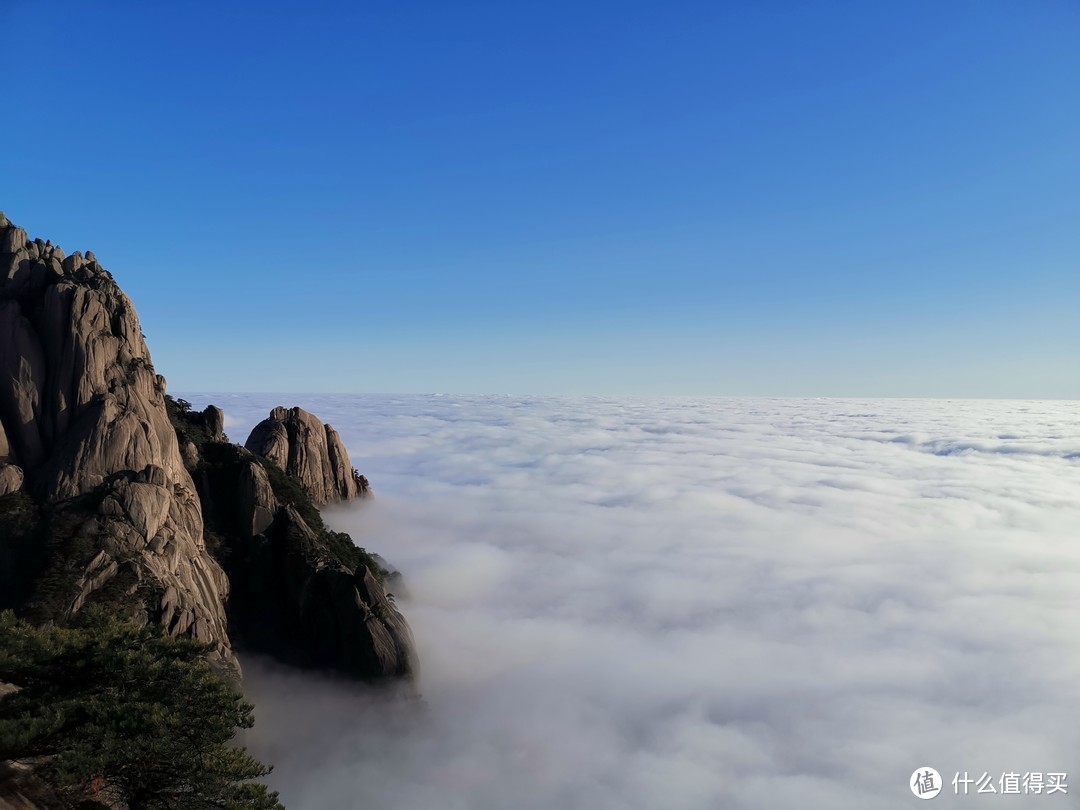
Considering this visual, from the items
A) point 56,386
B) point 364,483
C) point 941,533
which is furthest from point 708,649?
point 941,533

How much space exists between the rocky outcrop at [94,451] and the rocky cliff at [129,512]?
0.10 meters

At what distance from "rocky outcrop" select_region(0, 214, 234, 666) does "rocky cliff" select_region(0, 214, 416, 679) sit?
98 millimetres

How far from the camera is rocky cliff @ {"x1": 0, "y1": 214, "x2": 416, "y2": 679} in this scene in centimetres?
3994

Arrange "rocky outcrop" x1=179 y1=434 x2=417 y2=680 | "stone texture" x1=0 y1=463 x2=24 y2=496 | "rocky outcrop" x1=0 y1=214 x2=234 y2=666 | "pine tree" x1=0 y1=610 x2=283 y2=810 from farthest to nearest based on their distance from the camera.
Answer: "rocky outcrop" x1=179 y1=434 x2=417 y2=680, "stone texture" x1=0 y1=463 x2=24 y2=496, "rocky outcrop" x1=0 y1=214 x2=234 y2=666, "pine tree" x1=0 y1=610 x2=283 y2=810

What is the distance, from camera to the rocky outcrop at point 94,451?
39.8 metres

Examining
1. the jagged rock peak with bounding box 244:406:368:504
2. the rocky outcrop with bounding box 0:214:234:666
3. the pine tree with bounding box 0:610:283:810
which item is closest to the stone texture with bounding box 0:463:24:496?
the rocky outcrop with bounding box 0:214:234:666

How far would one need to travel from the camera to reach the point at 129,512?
42.4m

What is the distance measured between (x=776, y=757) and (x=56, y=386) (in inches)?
3234
